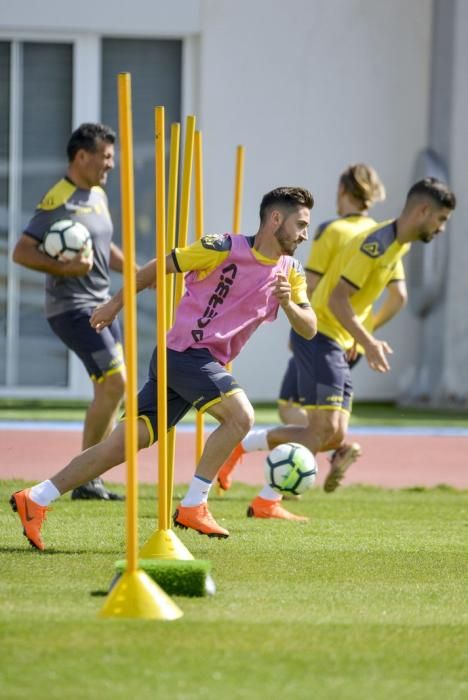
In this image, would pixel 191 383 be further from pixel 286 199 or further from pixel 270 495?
pixel 270 495

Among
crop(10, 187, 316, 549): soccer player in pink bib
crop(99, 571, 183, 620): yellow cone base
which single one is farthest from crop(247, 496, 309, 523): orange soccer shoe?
crop(99, 571, 183, 620): yellow cone base

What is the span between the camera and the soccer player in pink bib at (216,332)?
23.9 ft

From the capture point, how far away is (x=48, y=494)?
7.21m

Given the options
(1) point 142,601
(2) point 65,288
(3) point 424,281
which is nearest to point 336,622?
(1) point 142,601

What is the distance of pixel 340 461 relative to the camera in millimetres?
9641

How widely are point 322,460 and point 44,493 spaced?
544 cm

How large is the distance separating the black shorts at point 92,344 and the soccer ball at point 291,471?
1.51 metres

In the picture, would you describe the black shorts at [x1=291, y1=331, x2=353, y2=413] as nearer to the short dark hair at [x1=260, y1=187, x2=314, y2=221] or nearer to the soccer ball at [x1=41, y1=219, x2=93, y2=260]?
the soccer ball at [x1=41, y1=219, x2=93, y2=260]

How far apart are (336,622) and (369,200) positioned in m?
5.09

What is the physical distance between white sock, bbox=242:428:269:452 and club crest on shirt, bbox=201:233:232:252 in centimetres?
256

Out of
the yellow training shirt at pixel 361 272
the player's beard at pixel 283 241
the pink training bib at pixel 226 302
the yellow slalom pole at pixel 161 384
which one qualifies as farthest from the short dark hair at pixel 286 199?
the yellow training shirt at pixel 361 272

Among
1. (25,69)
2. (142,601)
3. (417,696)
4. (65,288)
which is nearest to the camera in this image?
(417,696)

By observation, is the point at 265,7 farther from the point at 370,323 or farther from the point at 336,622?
the point at 336,622

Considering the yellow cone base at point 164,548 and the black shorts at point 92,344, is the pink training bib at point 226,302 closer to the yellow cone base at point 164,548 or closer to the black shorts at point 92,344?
the yellow cone base at point 164,548
